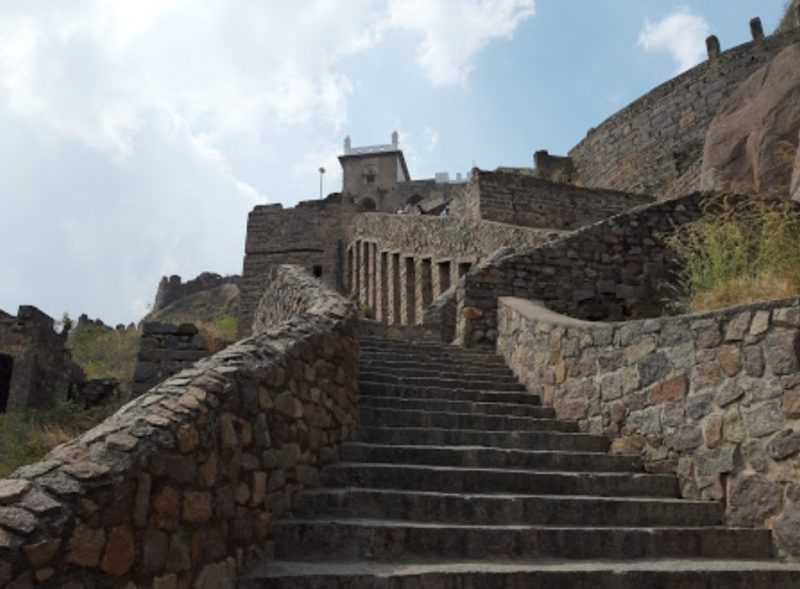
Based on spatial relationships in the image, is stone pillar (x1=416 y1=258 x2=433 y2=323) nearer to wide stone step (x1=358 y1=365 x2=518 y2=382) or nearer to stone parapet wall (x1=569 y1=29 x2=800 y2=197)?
stone parapet wall (x1=569 y1=29 x2=800 y2=197)

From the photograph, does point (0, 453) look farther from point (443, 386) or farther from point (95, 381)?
point (443, 386)

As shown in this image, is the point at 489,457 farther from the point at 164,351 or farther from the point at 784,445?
the point at 164,351

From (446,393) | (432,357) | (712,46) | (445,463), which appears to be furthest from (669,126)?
(445,463)

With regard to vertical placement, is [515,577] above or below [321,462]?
below

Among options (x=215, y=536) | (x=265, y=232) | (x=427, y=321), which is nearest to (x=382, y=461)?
(x=215, y=536)

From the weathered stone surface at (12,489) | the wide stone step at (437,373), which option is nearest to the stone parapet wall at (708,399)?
the wide stone step at (437,373)

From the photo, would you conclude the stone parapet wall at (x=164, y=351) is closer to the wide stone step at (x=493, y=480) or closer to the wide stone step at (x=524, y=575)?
the wide stone step at (x=493, y=480)

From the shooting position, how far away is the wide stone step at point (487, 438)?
549cm

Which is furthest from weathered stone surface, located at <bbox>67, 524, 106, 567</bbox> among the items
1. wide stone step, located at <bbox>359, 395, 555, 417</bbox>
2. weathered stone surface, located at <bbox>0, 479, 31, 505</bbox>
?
wide stone step, located at <bbox>359, 395, 555, 417</bbox>

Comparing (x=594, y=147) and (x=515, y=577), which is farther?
(x=594, y=147)

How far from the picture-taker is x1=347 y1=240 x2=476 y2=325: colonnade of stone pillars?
15.4 meters

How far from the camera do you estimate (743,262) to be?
7.17 m

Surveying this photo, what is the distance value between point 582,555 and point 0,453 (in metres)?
9.59

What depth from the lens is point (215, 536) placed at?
129 inches
